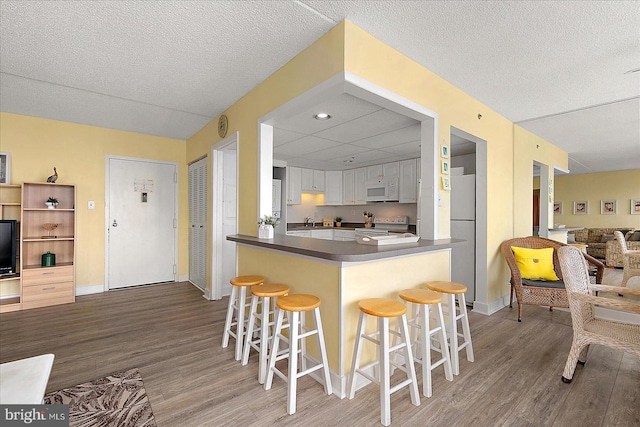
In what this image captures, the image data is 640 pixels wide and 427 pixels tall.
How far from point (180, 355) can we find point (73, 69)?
270 cm

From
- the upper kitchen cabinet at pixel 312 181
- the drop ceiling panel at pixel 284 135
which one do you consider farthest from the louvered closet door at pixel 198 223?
the upper kitchen cabinet at pixel 312 181

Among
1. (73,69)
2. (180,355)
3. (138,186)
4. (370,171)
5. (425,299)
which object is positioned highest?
(73,69)

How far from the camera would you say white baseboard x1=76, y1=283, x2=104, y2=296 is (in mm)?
4316

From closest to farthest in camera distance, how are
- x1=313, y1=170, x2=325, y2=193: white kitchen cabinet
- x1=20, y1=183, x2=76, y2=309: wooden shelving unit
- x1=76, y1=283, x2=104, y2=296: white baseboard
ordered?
x1=20, y1=183, x2=76, y2=309: wooden shelving unit → x1=76, y1=283, x2=104, y2=296: white baseboard → x1=313, y1=170, x2=325, y2=193: white kitchen cabinet

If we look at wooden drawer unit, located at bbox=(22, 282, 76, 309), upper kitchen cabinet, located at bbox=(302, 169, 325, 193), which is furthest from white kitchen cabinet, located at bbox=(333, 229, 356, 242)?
wooden drawer unit, located at bbox=(22, 282, 76, 309)

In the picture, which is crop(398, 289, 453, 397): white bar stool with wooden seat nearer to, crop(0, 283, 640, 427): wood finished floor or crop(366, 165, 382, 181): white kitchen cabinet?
crop(0, 283, 640, 427): wood finished floor

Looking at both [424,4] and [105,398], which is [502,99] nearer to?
[424,4]

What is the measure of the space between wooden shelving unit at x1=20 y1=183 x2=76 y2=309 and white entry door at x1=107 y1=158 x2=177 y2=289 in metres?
0.50

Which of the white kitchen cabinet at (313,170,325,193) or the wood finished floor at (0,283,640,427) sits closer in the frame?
the wood finished floor at (0,283,640,427)

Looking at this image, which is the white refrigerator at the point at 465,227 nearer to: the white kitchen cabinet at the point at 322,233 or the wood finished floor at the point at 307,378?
the wood finished floor at the point at 307,378

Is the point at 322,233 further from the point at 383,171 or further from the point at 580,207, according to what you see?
the point at 580,207

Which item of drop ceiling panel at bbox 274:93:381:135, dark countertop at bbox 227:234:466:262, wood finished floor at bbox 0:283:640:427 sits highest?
drop ceiling panel at bbox 274:93:381:135

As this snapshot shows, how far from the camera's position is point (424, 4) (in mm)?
1842

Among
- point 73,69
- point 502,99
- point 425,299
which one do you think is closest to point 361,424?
point 425,299
